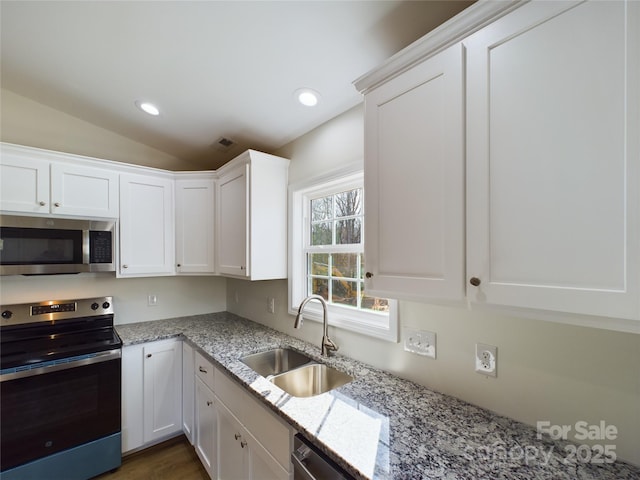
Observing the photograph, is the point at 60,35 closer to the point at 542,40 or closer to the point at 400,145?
the point at 400,145

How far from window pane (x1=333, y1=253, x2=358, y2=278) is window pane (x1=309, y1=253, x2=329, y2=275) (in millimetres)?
84

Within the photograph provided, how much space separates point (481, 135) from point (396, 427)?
1.01 m

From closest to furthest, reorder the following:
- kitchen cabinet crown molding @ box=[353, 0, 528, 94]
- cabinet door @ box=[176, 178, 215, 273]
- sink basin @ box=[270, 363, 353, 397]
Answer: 1. kitchen cabinet crown molding @ box=[353, 0, 528, 94]
2. sink basin @ box=[270, 363, 353, 397]
3. cabinet door @ box=[176, 178, 215, 273]

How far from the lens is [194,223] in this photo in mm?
2568

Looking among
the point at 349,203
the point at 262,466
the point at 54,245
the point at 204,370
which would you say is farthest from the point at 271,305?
the point at 54,245

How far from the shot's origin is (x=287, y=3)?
123cm

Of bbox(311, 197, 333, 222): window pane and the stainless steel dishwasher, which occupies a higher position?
bbox(311, 197, 333, 222): window pane

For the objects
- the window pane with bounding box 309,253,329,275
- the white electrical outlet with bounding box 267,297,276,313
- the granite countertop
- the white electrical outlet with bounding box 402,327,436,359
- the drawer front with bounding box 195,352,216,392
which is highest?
the window pane with bounding box 309,253,329,275

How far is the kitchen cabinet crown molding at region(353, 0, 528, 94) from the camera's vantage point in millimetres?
830

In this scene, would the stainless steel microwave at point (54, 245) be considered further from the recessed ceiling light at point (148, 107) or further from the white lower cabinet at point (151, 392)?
the recessed ceiling light at point (148, 107)

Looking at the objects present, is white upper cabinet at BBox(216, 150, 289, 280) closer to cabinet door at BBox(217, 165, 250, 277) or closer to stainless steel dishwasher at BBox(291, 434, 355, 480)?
cabinet door at BBox(217, 165, 250, 277)

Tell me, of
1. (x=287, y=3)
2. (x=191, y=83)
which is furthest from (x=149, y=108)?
(x=287, y=3)

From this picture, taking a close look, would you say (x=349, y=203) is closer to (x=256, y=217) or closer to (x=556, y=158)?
→ (x=256, y=217)

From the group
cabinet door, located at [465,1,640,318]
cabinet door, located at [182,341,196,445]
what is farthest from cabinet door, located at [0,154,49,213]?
cabinet door, located at [465,1,640,318]
